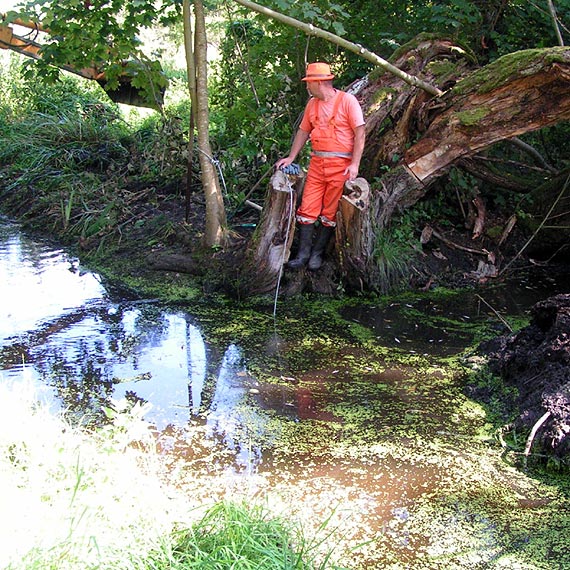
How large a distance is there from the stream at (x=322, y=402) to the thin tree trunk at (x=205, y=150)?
1.00 meters

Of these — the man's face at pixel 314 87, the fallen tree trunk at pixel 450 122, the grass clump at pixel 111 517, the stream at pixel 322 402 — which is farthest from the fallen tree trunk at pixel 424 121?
the grass clump at pixel 111 517

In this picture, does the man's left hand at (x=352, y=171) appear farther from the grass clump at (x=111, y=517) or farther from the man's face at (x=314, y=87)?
the grass clump at (x=111, y=517)

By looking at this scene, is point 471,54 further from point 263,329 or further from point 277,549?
point 277,549

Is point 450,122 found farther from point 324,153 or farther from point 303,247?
point 303,247

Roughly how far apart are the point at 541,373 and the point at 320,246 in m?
2.86

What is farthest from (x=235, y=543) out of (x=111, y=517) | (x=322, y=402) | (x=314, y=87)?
(x=314, y=87)

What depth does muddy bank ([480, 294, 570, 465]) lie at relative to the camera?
427 cm

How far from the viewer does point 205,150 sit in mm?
7383

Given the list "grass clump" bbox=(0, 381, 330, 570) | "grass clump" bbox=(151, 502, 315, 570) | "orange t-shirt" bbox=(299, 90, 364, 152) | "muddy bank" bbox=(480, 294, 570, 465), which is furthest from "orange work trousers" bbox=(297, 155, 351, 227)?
"grass clump" bbox=(151, 502, 315, 570)

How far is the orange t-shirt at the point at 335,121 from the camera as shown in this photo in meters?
6.80

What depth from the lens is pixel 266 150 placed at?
29.0 feet

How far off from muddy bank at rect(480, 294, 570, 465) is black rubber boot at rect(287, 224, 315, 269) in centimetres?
206

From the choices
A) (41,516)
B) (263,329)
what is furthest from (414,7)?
(41,516)

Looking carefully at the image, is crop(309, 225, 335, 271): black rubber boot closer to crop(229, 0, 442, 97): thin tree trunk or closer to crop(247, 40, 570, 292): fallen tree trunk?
crop(247, 40, 570, 292): fallen tree trunk
